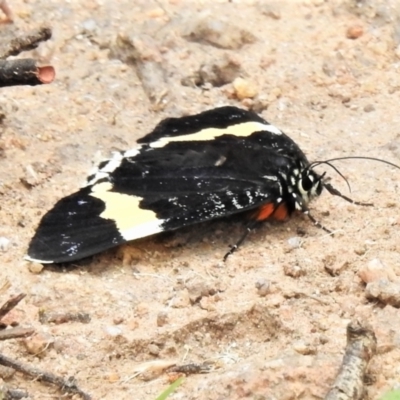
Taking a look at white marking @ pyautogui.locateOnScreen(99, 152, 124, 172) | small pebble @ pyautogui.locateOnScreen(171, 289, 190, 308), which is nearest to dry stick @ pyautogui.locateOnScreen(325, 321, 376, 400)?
small pebble @ pyautogui.locateOnScreen(171, 289, 190, 308)

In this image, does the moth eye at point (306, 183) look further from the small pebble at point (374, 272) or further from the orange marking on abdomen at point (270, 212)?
the small pebble at point (374, 272)

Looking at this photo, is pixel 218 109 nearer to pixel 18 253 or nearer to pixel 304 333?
pixel 18 253

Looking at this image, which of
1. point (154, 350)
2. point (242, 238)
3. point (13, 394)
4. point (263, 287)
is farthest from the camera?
point (242, 238)

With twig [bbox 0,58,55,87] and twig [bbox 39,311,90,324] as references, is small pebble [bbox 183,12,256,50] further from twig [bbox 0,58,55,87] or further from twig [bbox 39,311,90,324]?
twig [bbox 39,311,90,324]

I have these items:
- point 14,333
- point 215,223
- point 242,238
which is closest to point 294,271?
point 242,238

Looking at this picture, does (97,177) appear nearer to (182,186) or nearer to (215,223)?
(182,186)

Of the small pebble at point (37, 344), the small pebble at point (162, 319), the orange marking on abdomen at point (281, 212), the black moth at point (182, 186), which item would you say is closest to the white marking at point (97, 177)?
the black moth at point (182, 186)

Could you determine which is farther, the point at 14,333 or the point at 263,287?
the point at 263,287
